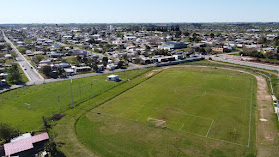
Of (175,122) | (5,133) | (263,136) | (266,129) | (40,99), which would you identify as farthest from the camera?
(40,99)

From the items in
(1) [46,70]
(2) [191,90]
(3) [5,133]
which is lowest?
(3) [5,133]

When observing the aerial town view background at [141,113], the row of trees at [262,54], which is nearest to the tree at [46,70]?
the aerial town view background at [141,113]

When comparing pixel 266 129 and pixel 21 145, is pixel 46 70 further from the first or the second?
pixel 266 129

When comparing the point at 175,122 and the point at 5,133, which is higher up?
the point at 5,133

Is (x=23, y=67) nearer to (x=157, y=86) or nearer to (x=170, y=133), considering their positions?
(x=157, y=86)

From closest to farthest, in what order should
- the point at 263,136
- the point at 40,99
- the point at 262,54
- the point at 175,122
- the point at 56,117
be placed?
the point at 263,136, the point at 175,122, the point at 56,117, the point at 40,99, the point at 262,54

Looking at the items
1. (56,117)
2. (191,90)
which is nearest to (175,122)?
(191,90)

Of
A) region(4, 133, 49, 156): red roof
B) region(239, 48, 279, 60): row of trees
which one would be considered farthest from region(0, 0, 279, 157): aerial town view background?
region(239, 48, 279, 60): row of trees

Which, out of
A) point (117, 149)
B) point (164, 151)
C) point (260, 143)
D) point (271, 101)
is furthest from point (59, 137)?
point (271, 101)

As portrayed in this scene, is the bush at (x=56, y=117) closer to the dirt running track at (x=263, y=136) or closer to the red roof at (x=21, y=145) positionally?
the dirt running track at (x=263, y=136)
